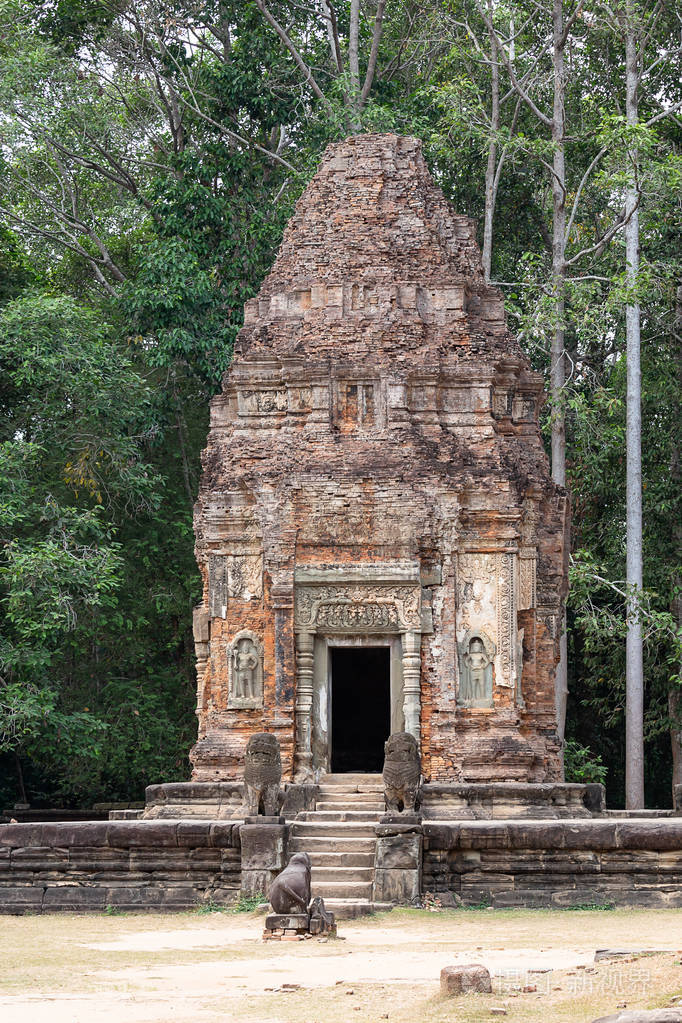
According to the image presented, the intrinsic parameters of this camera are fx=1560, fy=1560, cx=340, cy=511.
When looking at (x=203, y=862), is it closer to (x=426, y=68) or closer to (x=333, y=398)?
(x=333, y=398)

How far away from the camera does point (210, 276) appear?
2695 cm

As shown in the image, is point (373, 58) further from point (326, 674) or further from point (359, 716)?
point (326, 674)

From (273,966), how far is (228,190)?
68.2 feet

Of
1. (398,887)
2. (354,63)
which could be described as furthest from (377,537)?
(354,63)

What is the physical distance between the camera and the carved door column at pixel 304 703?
17.8m

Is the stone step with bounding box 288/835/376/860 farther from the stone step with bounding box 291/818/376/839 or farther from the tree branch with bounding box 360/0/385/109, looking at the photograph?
the tree branch with bounding box 360/0/385/109

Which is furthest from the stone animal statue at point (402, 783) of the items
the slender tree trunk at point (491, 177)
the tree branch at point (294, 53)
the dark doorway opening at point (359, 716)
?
the tree branch at point (294, 53)

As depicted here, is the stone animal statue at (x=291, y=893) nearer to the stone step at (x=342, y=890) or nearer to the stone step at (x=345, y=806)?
the stone step at (x=342, y=890)

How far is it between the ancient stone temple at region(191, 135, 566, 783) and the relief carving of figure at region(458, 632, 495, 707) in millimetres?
23

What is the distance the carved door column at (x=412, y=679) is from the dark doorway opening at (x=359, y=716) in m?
5.65

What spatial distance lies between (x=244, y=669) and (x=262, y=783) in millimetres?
4540

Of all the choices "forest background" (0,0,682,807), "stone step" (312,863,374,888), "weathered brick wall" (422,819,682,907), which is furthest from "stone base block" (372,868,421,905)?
"forest background" (0,0,682,807)

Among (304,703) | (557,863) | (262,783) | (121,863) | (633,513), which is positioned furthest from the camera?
(633,513)

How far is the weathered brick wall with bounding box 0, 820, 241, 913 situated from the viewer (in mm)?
13266
